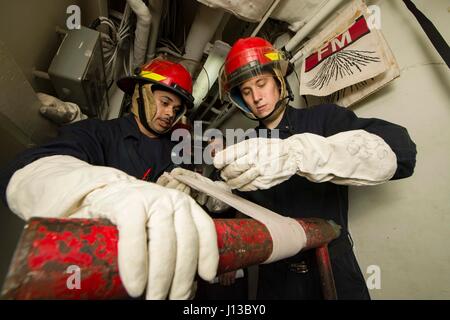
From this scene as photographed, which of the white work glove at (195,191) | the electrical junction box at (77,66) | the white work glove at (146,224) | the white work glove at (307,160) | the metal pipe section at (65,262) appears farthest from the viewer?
the electrical junction box at (77,66)

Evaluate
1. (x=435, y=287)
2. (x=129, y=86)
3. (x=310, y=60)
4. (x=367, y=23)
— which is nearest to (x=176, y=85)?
(x=129, y=86)

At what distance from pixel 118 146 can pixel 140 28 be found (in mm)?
989

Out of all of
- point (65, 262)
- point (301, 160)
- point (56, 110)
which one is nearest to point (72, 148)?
point (56, 110)

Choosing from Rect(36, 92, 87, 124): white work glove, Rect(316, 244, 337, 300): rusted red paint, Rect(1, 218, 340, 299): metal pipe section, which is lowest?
Rect(316, 244, 337, 300): rusted red paint

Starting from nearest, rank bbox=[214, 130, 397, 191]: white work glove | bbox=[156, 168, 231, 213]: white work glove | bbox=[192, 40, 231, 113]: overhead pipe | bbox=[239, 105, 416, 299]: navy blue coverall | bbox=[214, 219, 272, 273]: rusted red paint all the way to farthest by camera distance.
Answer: bbox=[214, 219, 272, 273]: rusted red paint
bbox=[214, 130, 397, 191]: white work glove
bbox=[239, 105, 416, 299]: navy blue coverall
bbox=[156, 168, 231, 213]: white work glove
bbox=[192, 40, 231, 113]: overhead pipe

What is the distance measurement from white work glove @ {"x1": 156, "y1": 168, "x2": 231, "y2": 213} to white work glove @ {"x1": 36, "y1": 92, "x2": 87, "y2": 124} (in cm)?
75

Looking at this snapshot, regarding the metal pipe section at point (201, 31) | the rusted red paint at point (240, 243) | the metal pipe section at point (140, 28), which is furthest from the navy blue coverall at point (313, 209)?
the metal pipe section at point (140, 28)

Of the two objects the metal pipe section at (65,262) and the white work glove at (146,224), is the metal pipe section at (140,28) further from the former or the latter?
the metal pipe section at (65,262)

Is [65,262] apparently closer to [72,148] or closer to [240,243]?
[240,243]

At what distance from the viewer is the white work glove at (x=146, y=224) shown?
0.34m

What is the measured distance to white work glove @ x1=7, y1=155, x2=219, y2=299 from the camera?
34cm

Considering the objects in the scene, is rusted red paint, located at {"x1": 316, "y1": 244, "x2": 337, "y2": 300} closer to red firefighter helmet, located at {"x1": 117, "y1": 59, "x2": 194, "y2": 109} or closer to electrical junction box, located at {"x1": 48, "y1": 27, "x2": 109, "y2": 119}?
red firefighter helmet, located at {"x1": 117, "y1": 59, "x2": 194, "y2": 109}

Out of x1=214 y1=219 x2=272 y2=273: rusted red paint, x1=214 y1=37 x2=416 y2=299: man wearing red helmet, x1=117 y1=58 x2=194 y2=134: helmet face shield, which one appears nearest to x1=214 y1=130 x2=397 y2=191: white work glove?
x1=214 y1=37 x2=416 y2=299: man wearing red helmet

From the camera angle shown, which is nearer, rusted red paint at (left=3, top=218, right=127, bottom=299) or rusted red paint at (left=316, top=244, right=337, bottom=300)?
rusted red paint at (left=3, top=218, right=127, bottom=299)
